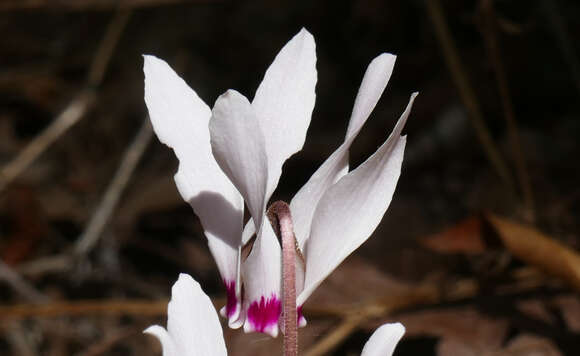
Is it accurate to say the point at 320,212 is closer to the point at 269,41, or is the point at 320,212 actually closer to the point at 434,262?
the point at 434,262

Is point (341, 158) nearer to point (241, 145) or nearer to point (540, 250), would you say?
point (241, 145)

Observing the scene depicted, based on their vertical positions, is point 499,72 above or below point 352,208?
above

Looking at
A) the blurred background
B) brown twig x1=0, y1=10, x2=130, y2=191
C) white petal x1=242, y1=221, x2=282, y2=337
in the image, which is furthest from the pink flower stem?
brown twig x1=0, y1=10, x2=130, y2=191

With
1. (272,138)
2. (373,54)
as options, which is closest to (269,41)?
(373,54)

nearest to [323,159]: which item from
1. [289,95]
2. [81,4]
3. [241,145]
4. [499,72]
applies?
[499,72]

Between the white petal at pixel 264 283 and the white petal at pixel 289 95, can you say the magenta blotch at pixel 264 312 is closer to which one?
the white petal at pixel 264 283

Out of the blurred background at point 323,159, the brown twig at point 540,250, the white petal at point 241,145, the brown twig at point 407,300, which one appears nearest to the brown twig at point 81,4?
the blurred background at point 323,159

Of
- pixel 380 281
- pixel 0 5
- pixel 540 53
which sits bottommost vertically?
pixel 380 281
